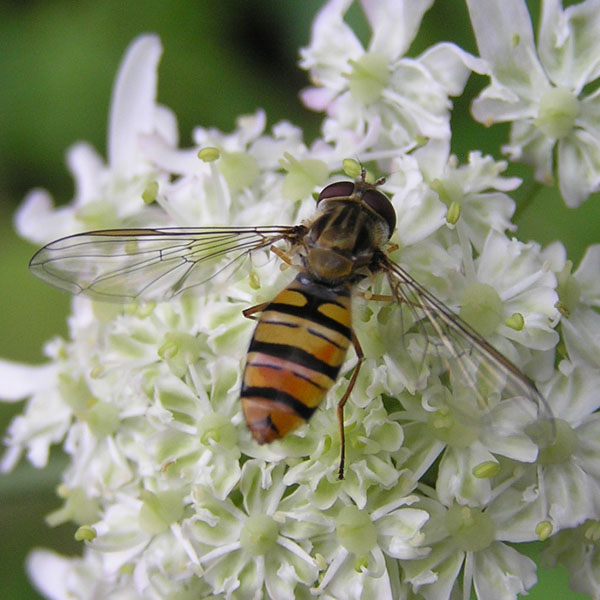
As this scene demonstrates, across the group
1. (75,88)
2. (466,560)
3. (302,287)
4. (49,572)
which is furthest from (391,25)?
(49,572)

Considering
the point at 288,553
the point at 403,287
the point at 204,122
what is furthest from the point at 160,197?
the point at 204,122

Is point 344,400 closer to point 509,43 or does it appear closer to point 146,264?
point 146,264

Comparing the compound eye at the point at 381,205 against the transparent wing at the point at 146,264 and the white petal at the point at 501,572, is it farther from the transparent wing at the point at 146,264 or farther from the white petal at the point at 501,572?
the white petal at the point at 501,572

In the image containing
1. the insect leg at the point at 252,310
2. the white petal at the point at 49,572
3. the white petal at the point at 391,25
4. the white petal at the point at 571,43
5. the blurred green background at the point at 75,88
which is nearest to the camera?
the insect leg at the point at 252,310

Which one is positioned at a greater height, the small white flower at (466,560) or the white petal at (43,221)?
the white petal at (43,221)

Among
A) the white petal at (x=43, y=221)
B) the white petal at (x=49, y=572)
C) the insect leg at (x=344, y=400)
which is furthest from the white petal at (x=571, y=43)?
the white petal at (x=49, y=572)

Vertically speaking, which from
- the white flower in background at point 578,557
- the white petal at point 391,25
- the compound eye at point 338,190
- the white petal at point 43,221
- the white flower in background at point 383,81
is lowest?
the white flower in background at point 578,557
